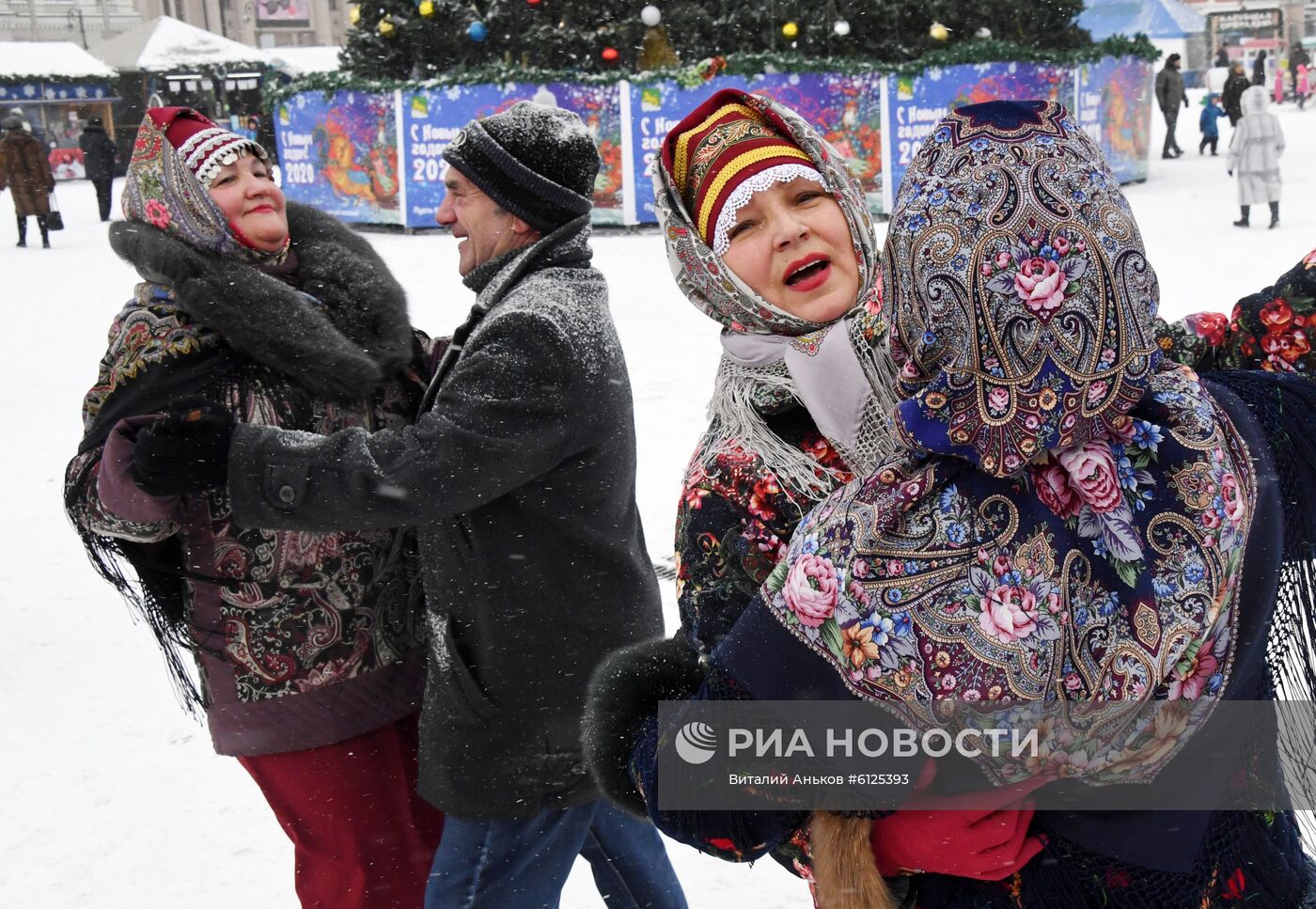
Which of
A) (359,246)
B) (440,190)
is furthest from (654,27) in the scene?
(359,246)

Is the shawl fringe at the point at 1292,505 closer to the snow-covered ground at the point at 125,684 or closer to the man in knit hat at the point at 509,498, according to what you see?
the man in knit hat at the point at 509,498

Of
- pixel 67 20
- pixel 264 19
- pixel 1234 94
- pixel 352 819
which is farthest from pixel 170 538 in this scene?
pixel 264 19

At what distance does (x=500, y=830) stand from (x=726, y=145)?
3.97ft

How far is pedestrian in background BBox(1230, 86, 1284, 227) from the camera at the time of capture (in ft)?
36.8

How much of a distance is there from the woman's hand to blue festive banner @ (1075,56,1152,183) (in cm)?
1374

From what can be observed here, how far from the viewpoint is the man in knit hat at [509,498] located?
195cm

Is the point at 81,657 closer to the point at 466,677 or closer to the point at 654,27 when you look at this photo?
the point at 466,677

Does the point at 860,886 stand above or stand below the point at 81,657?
above

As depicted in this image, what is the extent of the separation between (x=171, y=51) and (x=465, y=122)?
59.8ft

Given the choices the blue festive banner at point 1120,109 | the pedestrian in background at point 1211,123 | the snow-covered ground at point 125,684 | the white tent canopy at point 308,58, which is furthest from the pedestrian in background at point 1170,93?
the white tent canopy at point 308,58

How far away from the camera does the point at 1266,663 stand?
130 centimetres

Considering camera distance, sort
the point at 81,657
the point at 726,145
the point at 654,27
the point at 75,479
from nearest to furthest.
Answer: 1. the point at 726,145
2. the point at 75,479
3. the point at 81,657
4. the point at 654,27

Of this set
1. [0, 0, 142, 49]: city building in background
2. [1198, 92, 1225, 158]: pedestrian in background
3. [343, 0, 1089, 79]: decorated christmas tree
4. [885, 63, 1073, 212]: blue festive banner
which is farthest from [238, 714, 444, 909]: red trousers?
[0, 0, 142, 49]: city building in background

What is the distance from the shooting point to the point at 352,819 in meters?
2.29
